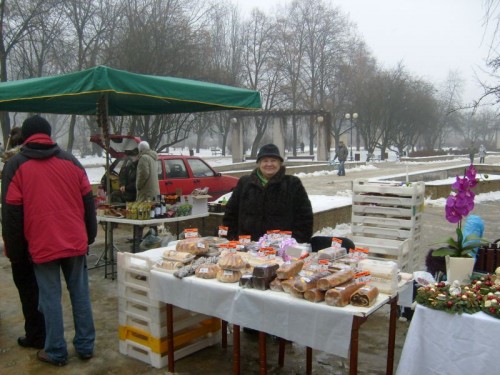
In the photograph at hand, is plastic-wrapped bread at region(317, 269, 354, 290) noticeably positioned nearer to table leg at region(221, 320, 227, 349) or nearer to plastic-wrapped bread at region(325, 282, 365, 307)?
plastic-wrapped bread at region(325, 282, 365, 307)

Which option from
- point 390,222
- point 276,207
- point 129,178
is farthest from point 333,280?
point 129,178

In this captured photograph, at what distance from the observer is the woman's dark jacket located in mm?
4180

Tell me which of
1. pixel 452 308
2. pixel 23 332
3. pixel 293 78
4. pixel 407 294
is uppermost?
pixel 293 78

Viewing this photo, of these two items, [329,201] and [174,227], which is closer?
[174,227]

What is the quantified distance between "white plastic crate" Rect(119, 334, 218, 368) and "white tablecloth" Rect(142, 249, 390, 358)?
59 cm

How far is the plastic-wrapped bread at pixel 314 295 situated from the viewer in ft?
9.22

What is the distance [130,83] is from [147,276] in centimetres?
236

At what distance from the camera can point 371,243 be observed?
5.71 meters

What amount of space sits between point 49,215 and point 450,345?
281 cm

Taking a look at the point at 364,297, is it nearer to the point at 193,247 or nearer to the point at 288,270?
the point at 288,270

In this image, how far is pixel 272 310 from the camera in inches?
116

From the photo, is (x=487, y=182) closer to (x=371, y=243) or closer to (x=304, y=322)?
(x=371, y=243)

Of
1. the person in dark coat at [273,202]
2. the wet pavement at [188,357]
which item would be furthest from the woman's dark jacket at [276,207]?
the wet pavement at [188,357]

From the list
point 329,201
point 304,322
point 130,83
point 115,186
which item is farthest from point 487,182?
point 304,322
